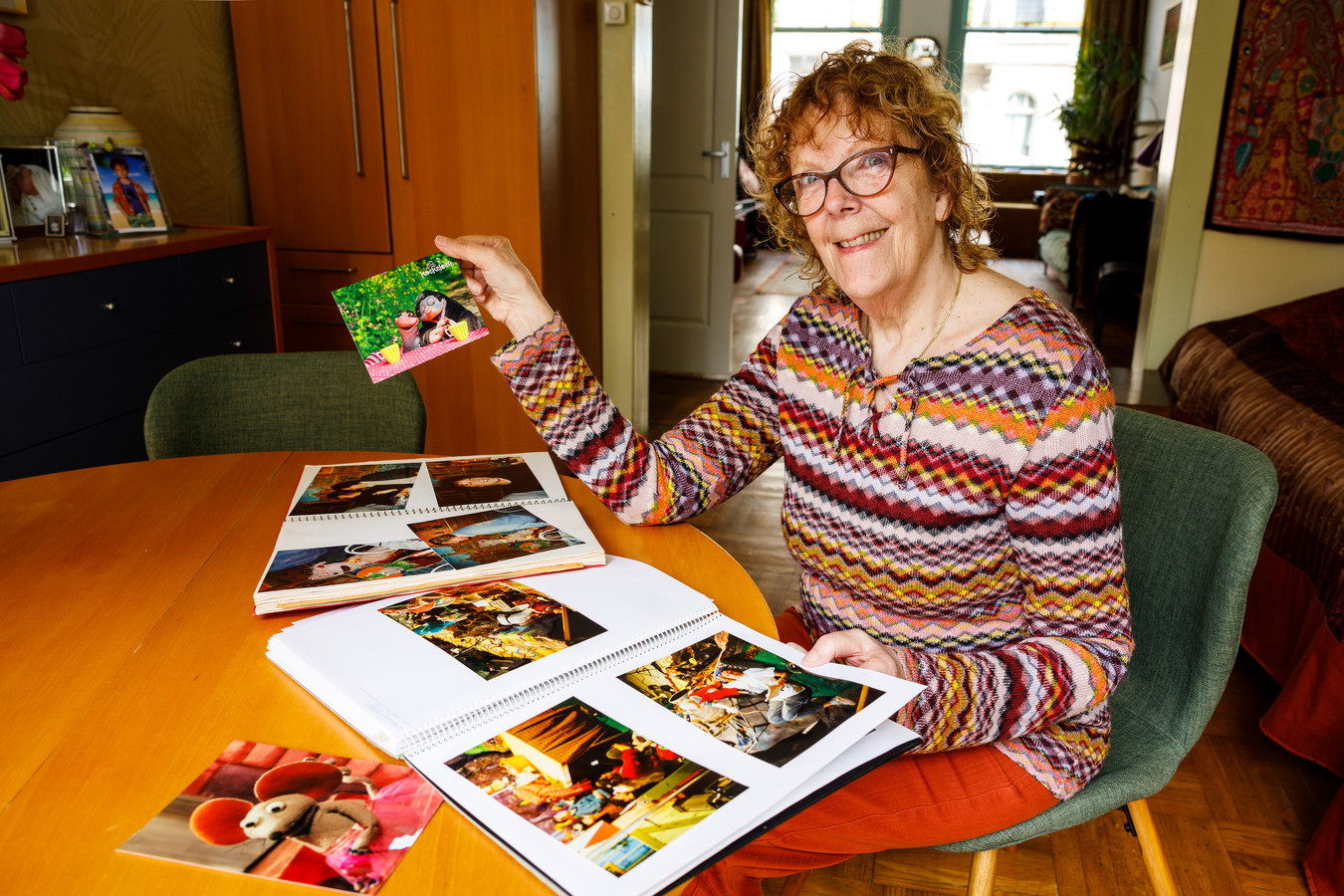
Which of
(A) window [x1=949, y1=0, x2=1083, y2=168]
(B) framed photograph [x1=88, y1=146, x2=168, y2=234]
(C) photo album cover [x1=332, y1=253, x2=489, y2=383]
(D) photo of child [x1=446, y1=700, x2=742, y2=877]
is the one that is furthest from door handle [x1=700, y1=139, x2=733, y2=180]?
(A) window [x1=949, y1=0, x2=1083, y2=168]

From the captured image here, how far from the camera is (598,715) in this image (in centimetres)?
71

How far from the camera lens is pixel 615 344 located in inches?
149

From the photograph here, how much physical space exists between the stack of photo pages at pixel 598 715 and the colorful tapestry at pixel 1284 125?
11.6 ft

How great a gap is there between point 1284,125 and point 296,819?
4.13m

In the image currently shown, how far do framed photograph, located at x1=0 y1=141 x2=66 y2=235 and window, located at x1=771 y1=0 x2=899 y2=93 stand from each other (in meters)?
8.81

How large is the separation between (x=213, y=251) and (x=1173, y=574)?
8.08 feet

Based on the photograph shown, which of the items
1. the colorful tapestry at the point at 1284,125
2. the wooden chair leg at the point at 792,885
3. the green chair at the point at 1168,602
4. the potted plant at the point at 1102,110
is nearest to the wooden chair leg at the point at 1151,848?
the green chair at the point at 1168,602

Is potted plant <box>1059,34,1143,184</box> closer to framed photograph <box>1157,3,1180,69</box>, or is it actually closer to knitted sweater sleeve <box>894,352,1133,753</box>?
framed photograph <box>1157,3,1180,69</box>

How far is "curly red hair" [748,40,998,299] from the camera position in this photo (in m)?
1.08

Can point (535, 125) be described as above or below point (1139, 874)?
above

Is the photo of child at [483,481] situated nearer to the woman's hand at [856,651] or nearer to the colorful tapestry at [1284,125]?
the woman's hand at [856,651]

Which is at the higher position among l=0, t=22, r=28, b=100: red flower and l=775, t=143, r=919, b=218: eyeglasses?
l=0, t=22, r=28, b=100: red flower

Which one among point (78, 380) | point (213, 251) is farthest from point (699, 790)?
point (213, 251)

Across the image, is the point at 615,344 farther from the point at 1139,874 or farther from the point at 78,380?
the point at 1139,874
